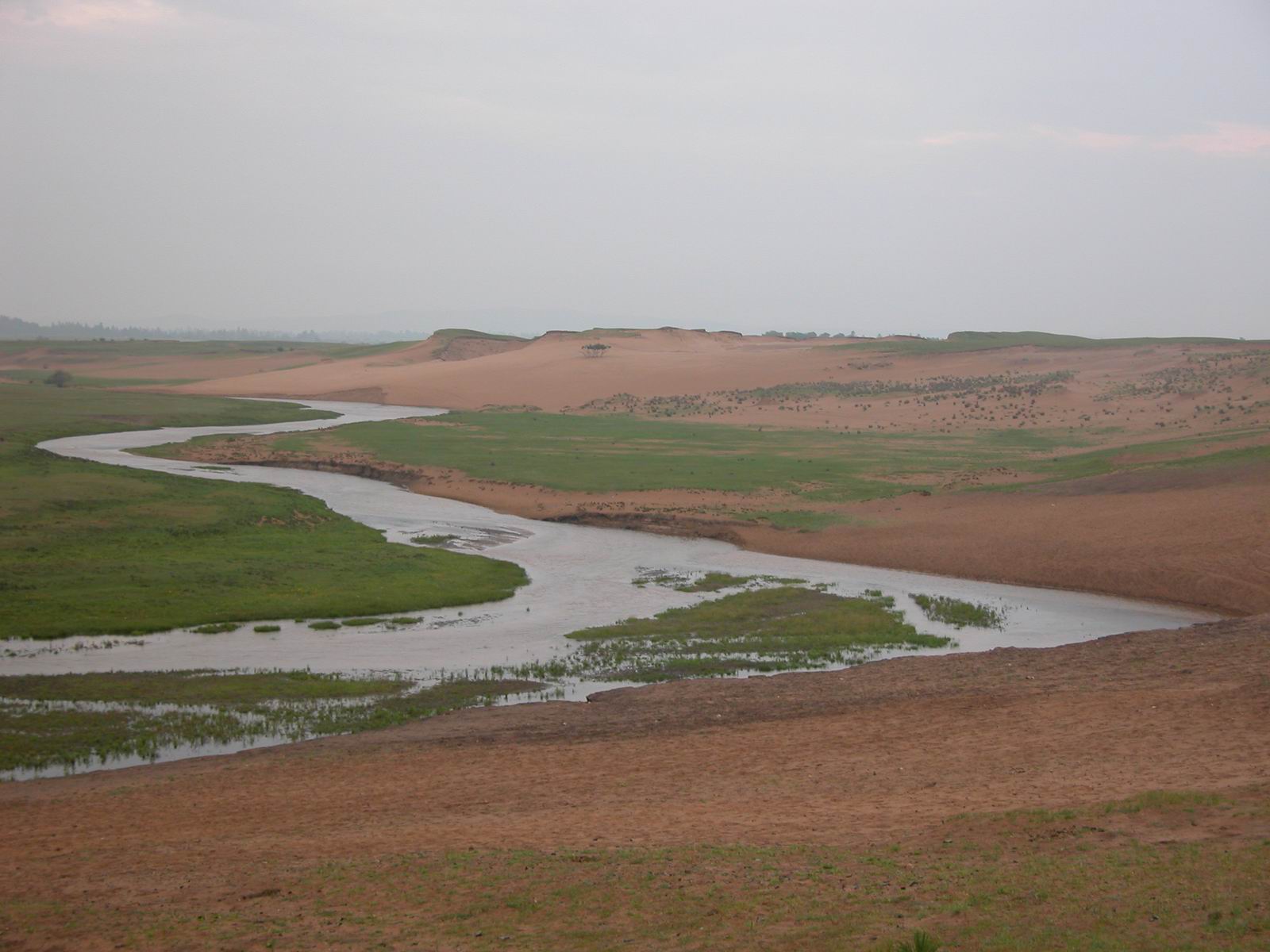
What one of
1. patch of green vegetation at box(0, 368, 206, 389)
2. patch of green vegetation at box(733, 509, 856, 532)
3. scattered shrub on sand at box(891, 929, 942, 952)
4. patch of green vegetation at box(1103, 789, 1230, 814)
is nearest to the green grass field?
patch of green vegetation at box(733, 509, 856, 532)

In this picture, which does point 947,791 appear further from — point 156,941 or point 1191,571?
point 1191,571

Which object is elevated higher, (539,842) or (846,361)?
(846,361)

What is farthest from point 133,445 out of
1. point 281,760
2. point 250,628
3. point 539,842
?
point 539,842

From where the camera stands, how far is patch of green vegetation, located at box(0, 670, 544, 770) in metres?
14.8

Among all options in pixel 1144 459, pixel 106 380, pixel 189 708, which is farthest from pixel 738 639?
pixel 106 380

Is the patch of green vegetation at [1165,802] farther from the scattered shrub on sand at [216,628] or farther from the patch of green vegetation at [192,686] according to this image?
the scattered shrub on sand at [216,628]

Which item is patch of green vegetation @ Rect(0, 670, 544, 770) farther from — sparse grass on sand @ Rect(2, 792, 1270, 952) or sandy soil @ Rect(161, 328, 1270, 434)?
sandy soil @ Rect(161, 328, 1270, 434)

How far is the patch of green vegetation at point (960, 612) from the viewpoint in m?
23.2

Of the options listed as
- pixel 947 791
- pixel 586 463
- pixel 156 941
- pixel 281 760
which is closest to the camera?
pixel 156 941

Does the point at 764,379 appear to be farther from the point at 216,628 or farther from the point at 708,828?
the point at 708,828

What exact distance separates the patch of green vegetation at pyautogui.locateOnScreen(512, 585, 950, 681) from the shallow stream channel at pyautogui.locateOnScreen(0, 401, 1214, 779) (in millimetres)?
461

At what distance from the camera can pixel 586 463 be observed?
1847 inches

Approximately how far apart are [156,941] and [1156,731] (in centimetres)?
1099

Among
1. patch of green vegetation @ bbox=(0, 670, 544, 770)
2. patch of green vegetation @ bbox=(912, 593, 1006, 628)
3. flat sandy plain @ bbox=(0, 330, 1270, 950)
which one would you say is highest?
flat sandy plain @ bbox=(0, 330, 1270, 950)
